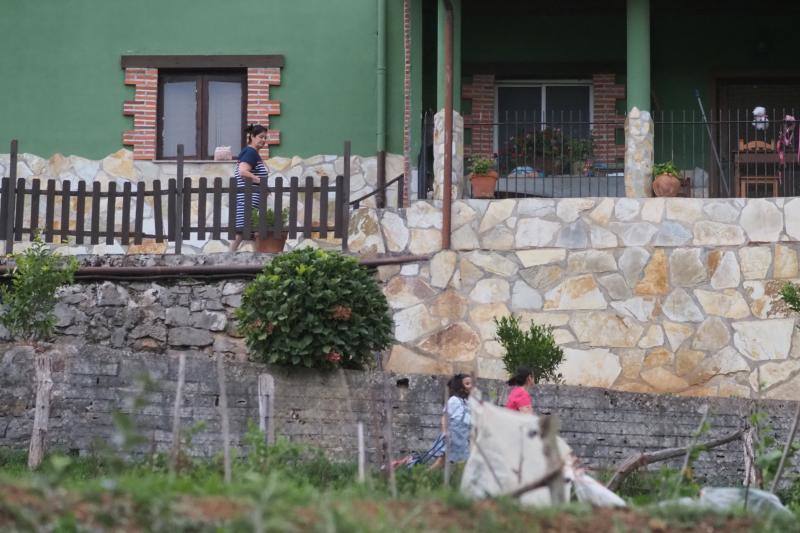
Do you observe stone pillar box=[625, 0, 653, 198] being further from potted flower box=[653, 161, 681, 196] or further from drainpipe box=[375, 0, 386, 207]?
drainpipe box=[375, 0, 386, 207]

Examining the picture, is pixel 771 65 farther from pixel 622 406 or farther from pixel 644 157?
pixel 622 406

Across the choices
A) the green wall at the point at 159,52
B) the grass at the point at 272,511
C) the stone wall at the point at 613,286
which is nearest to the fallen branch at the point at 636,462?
the grass at the point at 272,511

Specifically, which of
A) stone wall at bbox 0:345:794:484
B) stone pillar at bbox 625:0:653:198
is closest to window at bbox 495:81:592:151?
stone pillar at bbox 625:0:653:198

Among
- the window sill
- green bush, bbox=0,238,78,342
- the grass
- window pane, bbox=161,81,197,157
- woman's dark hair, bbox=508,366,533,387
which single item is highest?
window pane, bbox=161,81,197,157

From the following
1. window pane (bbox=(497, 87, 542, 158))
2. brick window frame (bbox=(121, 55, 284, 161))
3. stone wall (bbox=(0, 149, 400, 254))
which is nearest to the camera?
stone wall (bbox=(0, 149, 400, 254))

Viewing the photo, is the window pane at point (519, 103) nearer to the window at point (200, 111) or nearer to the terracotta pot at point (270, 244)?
the window at point (200, 111)

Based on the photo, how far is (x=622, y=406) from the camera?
41.0 feet

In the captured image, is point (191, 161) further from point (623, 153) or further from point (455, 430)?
point (455, 430)

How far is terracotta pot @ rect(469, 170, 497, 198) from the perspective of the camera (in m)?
16.3

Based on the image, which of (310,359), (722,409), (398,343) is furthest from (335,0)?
(722,409)

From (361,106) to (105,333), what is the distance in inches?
191

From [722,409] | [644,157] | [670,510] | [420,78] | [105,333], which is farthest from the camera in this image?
[420,78]

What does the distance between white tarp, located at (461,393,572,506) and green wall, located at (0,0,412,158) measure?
9952 mm

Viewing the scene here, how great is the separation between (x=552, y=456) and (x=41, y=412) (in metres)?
5.19
